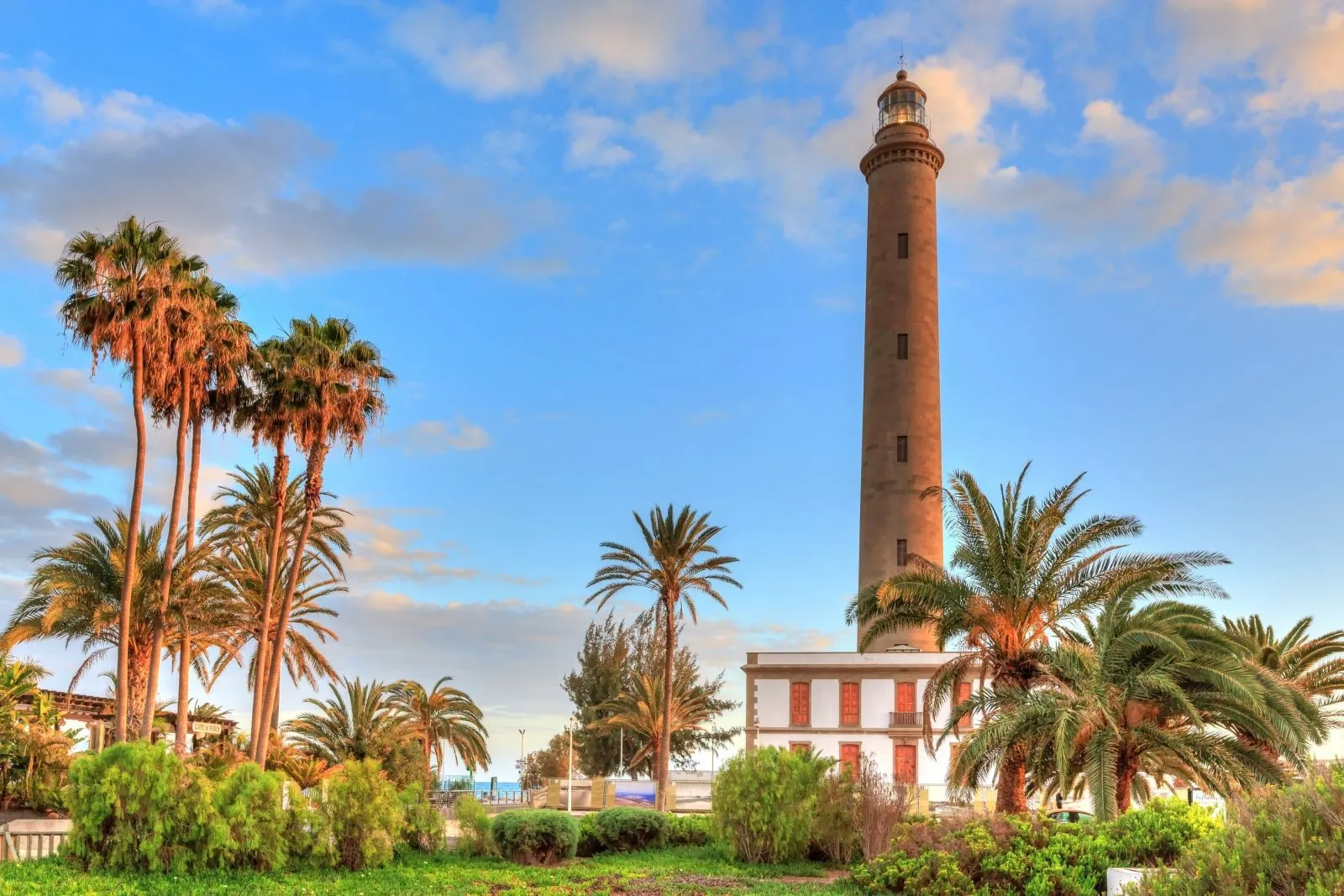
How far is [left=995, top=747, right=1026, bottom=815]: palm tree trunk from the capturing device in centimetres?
2298

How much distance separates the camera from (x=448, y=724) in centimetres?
5328

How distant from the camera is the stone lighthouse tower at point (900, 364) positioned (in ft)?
164

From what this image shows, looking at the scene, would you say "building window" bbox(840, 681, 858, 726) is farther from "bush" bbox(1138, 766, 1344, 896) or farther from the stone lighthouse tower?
"bush" bbox(1138, 766, 1344, 896)

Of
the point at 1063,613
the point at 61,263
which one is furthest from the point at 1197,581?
the point at 61,263

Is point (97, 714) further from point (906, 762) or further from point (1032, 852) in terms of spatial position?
point (1032, 852)

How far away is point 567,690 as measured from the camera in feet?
225

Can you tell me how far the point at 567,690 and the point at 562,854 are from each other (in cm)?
4572

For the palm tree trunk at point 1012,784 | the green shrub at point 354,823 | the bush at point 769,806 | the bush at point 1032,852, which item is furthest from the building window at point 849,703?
the bush at point 1032,852

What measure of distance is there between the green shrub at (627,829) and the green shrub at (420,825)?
11.9 ft

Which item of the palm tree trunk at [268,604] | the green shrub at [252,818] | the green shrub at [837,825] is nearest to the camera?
the green shrub at [252,818]

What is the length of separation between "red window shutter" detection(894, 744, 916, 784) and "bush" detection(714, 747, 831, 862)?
26.2 m

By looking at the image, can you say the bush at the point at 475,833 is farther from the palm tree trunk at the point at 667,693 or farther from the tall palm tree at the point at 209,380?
the palm tree trunk at the point at 667,693

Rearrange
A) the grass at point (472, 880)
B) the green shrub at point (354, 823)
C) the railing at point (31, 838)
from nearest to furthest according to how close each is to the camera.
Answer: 1. the grass at point (472, 880)
2. the railing at point (31, 838)
3. the green shrub at point (354, 823)

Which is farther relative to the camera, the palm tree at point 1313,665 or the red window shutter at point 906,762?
the red window shutter at point 906,762
